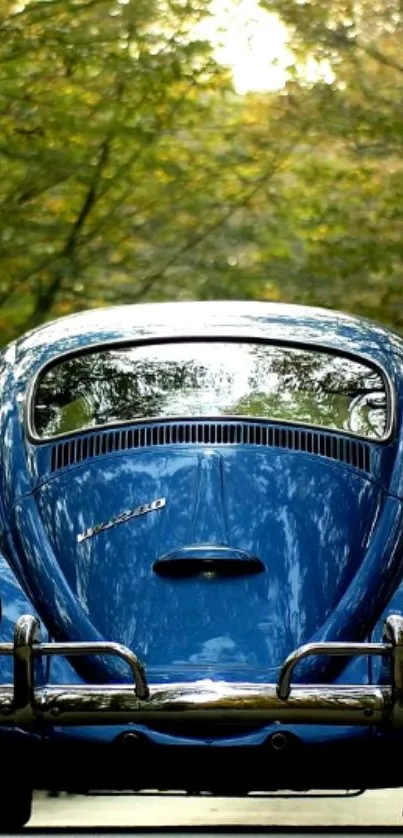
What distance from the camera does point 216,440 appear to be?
8.57 meters

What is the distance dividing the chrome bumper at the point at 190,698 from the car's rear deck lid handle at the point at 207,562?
0.46 m

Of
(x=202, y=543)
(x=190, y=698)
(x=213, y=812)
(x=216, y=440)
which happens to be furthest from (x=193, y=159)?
(x=190, y=698)

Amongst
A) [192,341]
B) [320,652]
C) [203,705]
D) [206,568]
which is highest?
[192,341]

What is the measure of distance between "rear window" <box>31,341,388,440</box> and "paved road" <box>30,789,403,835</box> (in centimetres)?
245

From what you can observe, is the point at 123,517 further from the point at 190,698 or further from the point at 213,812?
the point at 213,812

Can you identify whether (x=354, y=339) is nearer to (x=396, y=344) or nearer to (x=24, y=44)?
(x=396, y=344)

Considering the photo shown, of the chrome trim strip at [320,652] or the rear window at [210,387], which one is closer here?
the chrome trim strip at [320,652]

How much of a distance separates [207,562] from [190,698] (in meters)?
0.59

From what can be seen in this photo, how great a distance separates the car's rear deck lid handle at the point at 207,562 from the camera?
8227 mm

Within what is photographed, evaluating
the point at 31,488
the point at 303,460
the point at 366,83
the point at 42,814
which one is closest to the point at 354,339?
the point at 303,460

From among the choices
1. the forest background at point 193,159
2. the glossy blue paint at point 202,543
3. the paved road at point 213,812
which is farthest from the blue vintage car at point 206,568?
the forest background at point 193,159

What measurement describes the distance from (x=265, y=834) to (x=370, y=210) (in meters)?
18.0

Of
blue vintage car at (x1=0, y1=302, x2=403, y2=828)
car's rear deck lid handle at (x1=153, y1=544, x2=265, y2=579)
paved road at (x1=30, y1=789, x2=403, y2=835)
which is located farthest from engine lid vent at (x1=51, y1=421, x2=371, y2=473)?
paved road at (x1=30, y1=789, x2=403, y2=835)

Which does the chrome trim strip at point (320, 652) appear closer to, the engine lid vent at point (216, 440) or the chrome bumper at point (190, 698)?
the chrome bumper at point (190, 698)
